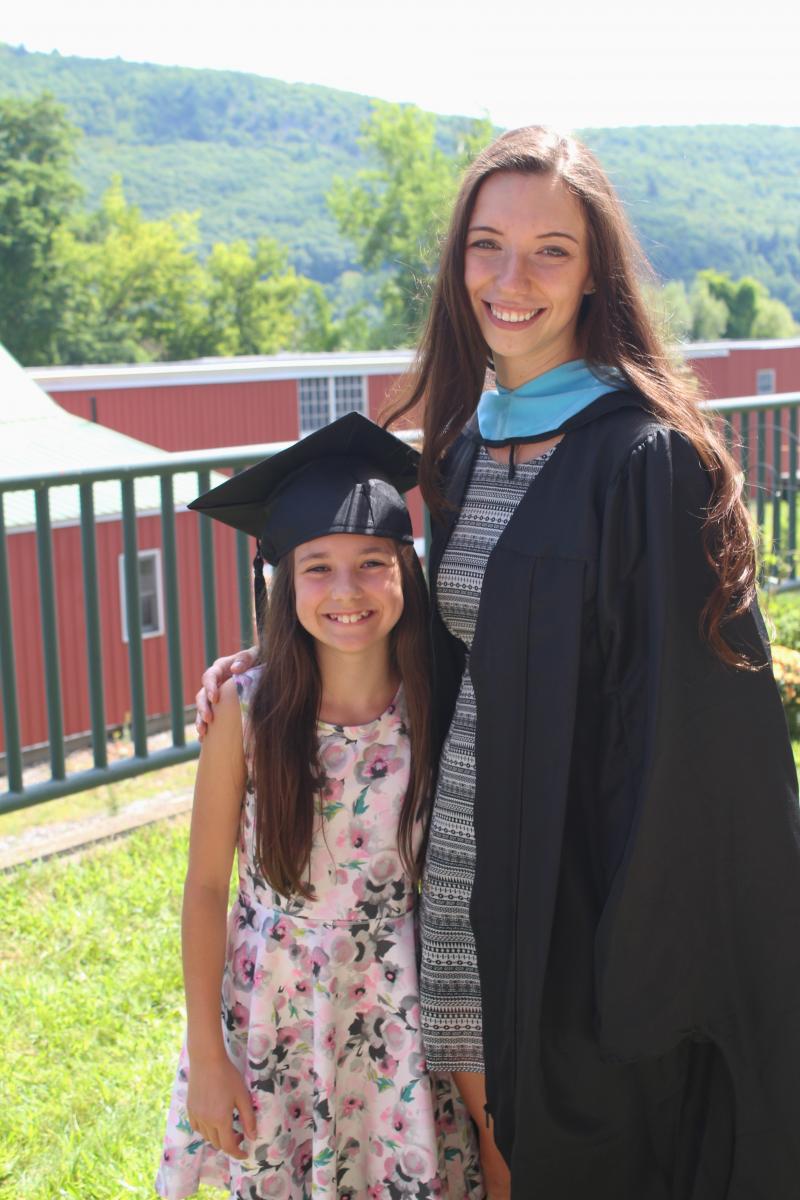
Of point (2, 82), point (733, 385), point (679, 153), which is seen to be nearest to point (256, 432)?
point (733, 385)

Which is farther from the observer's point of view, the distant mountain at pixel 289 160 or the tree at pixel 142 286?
the distant mountain at pixel 289 160

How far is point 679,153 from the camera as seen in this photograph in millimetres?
128500

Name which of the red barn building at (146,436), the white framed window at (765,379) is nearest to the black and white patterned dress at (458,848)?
the red barn building at (146,436)

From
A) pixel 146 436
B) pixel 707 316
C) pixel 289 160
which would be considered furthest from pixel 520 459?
pixel 289 160

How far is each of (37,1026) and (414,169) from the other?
246 ft

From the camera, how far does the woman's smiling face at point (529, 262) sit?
2.04 m

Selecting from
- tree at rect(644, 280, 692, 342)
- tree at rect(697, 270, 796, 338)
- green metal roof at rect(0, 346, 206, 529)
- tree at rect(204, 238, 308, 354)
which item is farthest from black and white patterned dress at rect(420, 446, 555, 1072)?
tree at rect(697, 270, 796, 338)

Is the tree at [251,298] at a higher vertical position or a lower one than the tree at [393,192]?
lower

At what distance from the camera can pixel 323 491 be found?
2.16 meters

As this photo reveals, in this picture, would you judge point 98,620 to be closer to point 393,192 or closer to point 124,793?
point 124,793

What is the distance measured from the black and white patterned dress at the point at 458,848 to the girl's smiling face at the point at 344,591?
0.12 meters

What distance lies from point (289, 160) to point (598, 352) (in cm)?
16708

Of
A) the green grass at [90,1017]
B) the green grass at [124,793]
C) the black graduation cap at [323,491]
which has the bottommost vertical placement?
the green grass at [124,793]

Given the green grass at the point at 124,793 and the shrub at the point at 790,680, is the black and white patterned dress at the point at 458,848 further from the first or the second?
the shrub at the point at 790,680
